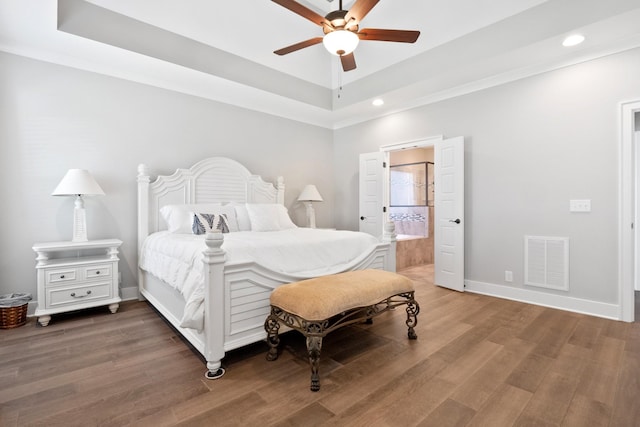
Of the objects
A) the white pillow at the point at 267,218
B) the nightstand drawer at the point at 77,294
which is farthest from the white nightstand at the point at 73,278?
the white pillow at the point at 267,218

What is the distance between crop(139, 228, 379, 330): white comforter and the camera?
2102 mm

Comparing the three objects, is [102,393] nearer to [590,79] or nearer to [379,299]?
[379,299]

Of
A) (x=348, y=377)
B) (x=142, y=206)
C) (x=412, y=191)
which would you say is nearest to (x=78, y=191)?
(x=142, y=206)

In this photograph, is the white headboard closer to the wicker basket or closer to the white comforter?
the white comforter

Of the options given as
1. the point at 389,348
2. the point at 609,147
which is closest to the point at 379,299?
the point at 389,348

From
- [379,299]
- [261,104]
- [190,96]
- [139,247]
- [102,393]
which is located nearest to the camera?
[102,393]

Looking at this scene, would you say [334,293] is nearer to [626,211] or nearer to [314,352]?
[314,352]

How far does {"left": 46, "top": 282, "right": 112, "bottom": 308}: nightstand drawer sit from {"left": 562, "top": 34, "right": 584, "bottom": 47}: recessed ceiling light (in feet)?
16.8

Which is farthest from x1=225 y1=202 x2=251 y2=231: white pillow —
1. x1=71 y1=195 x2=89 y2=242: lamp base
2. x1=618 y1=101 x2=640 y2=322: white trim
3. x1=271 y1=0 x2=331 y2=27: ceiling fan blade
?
x1=618 y1=101 x2=640 y2=322: white trim

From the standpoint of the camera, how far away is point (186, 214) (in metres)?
3.47

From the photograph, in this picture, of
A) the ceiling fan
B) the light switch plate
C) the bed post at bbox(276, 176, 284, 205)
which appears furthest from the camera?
the bed post at bbox(276, 176, 284, 205)

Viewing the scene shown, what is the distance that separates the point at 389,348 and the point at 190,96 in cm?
387

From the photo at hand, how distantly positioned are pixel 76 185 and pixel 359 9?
305cm

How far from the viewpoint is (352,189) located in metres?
5.61
